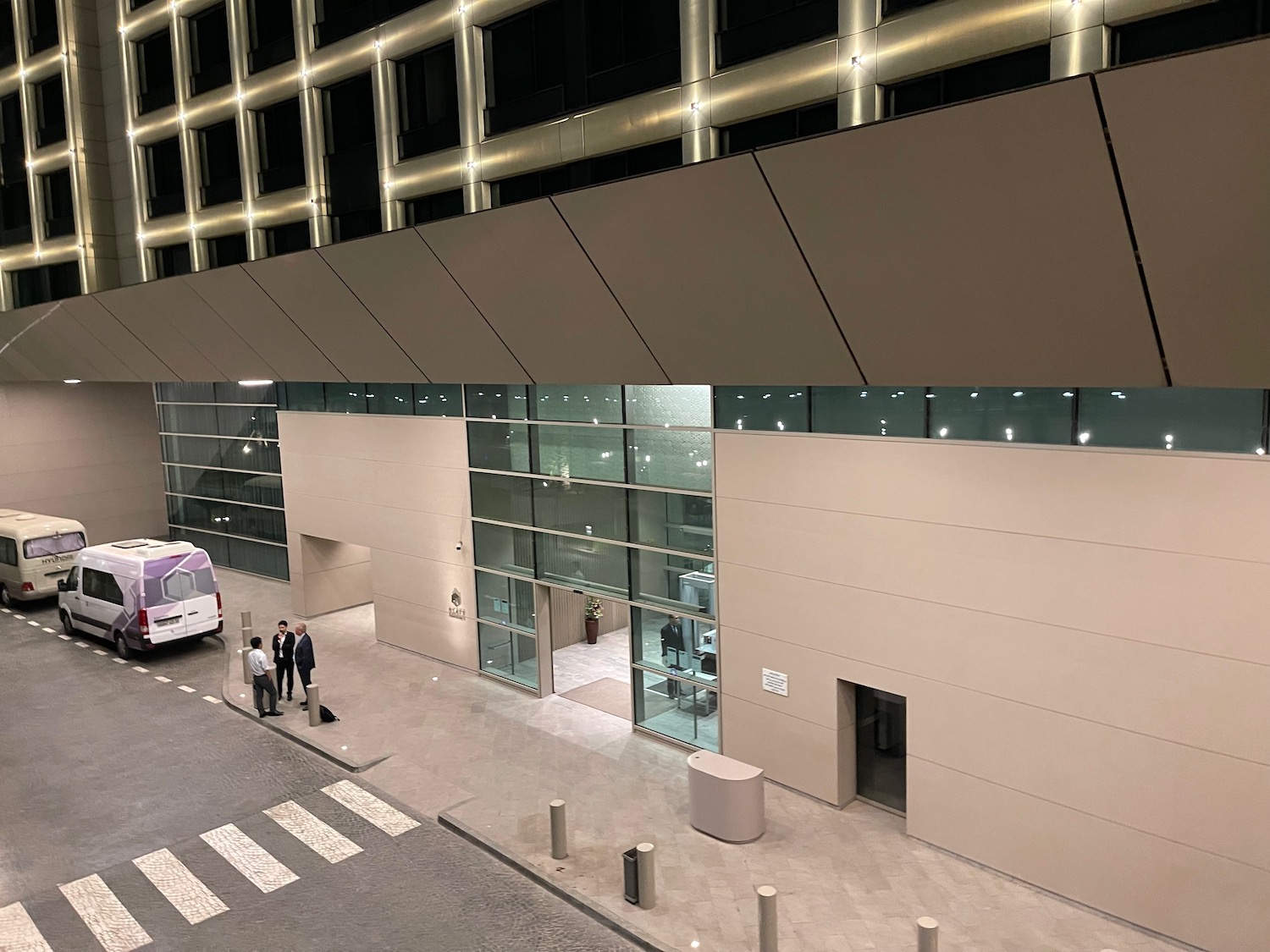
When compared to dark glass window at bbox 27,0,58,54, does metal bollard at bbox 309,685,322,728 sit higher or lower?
lower

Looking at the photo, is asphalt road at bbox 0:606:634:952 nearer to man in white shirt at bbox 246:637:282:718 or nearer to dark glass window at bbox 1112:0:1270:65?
man in white shirt at bbox 246:637:282:718

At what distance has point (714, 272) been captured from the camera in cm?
995

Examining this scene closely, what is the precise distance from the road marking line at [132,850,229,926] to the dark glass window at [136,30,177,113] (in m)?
17.5

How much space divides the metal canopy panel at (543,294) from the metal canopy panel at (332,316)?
10.3 ft

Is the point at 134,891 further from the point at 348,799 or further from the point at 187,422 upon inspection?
the point at 187,422

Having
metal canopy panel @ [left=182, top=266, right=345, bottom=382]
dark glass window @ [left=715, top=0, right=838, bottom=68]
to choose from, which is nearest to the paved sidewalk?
metal canopy panel @ [left=182, top=266, right=345, bottom=382]

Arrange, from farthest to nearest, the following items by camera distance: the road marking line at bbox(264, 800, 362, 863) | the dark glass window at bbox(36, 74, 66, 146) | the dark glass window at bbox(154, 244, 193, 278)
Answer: the dark glass window at bbox(36, 74, 66, 146) → the dark glass window at bbox(154, 244, 193, 278) → the road marking line at bbox(264, 800, 362, 863)

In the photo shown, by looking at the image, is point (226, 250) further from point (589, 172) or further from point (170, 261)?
point (589, 172)

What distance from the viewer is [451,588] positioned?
57.5 feet

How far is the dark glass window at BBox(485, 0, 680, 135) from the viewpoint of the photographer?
11.7m

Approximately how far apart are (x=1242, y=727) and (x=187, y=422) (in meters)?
28.7

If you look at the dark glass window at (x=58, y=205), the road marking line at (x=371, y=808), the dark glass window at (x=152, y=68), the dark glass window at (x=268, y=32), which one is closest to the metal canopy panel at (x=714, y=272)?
the road marking line at (x=371, y=808)

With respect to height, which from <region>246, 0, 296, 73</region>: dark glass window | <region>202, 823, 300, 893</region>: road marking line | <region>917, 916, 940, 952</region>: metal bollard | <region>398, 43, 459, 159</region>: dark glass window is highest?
<region>246, 0, 296, 73</region>: dark glass window

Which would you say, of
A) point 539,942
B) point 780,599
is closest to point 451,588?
point 780,599
